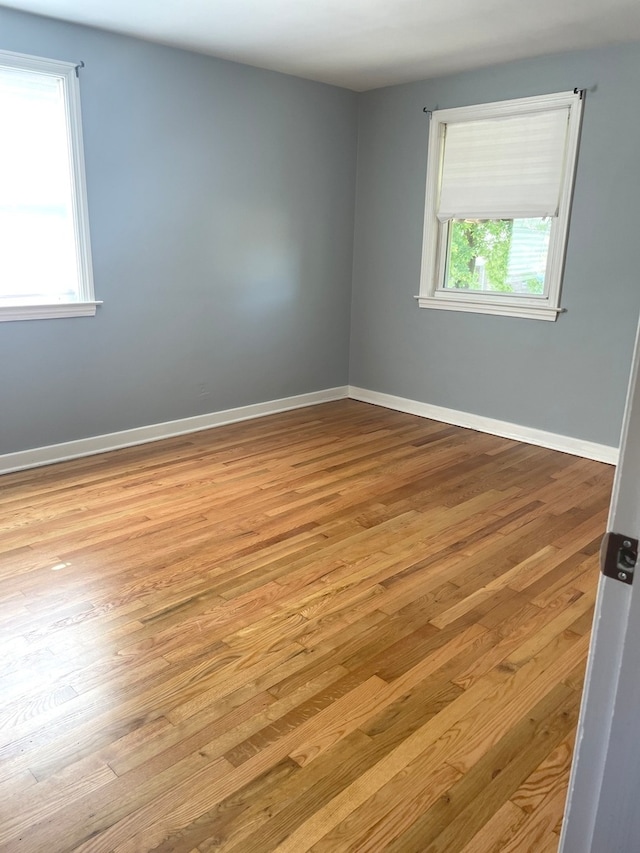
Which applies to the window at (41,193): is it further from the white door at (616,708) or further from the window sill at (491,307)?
the white door at (616,708)

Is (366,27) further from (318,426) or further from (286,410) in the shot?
(286,410)

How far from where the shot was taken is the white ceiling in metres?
3.27

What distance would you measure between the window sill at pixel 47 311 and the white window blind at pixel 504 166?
270 cm

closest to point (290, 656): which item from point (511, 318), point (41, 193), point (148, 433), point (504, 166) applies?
point (148, 433)

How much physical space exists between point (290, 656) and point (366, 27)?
338cm

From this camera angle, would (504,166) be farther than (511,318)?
No

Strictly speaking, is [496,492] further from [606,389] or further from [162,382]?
[162,382]

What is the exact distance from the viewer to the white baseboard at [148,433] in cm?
397

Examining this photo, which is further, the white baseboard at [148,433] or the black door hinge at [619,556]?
the white baseboard at [148,433]

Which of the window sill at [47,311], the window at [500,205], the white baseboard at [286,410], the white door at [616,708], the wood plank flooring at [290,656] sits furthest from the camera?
the window at [500,205]

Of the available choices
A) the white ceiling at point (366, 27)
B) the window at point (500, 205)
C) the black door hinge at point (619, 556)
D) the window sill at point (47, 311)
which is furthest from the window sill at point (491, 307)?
the black door hinge at point (619, 556)

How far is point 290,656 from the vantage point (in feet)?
7.35

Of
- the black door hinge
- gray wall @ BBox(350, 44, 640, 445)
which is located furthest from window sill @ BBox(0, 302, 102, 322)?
the black door hinge

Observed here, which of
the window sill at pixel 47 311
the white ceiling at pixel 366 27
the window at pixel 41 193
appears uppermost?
the white ceiling at pixel 366 27
